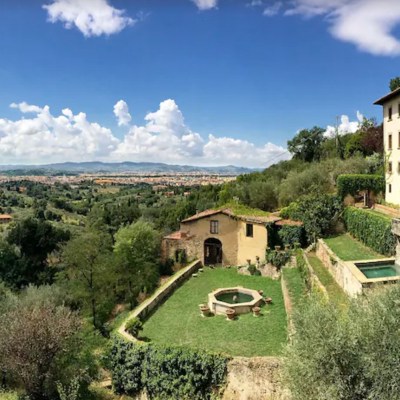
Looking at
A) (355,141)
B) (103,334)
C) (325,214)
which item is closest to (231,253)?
(325,214)

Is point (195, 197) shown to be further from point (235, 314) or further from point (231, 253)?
point (235, 314)

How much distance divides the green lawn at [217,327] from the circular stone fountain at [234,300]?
0.51 metres

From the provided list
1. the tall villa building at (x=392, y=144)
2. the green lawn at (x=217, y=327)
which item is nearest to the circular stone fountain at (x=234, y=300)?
the green lawn at (x=217, y=327)

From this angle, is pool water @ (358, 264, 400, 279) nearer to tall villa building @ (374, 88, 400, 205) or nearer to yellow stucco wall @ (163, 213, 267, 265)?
tall villa building @ (374, 88, 400, 205)

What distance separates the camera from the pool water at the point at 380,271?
15979 mm

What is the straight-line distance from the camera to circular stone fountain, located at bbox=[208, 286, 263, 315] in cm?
2033

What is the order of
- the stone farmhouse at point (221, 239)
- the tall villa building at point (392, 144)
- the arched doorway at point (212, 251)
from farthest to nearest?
the arched doorway at point (212, 251)
the stone farmhouse at point (221, 239)
the tall villa building at point (392, 144)

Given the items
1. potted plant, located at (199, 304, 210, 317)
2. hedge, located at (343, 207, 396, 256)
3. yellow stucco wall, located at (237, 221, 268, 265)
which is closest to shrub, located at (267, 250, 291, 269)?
yellow stucco wall, located at (237, 221, 268, 265)

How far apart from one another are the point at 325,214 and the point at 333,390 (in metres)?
20.0

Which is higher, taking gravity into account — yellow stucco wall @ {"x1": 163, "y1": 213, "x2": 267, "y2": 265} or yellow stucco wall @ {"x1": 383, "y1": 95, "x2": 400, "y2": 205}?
yellow stucco wall @ {"x1": 383, "y1": 95, "x2": 400, "y2": 205}

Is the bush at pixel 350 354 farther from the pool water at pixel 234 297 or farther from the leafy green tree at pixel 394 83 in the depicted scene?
the leafy green tree at pixel 394 83

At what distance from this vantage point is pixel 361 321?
10.0m

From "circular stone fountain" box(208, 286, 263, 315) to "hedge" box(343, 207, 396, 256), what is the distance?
23.1 feet

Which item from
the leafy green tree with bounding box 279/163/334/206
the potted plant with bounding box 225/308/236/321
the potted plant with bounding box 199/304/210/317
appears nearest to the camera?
the potted plant with bounding box 225/308/236/321
